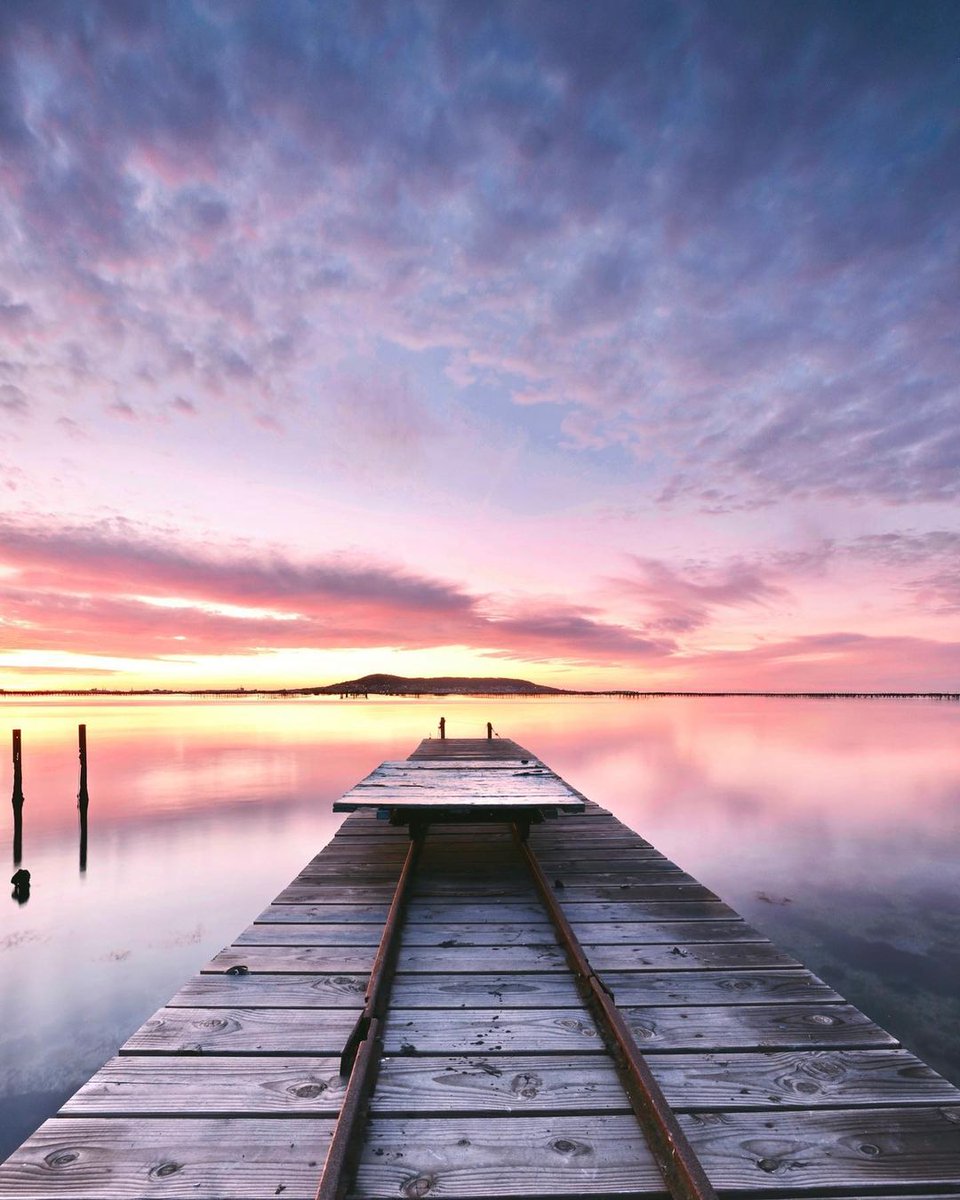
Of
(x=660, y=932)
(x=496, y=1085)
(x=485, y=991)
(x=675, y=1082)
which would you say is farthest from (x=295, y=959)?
(x=660, y=932)

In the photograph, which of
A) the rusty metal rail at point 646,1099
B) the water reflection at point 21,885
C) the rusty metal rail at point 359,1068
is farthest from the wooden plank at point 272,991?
the water reflection at point 21,885

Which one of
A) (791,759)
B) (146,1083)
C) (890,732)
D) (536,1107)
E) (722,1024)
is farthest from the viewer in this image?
(890,732)

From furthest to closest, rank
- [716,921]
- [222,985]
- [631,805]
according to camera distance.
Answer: [631,805] < [716,921] < [222,985]

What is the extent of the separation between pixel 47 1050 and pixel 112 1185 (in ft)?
16.9

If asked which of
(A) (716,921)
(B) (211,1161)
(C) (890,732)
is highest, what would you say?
(B) (211,1161)

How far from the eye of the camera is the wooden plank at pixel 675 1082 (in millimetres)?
3150

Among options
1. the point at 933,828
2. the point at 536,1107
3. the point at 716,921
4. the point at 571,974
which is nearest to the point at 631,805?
the point at 933,828

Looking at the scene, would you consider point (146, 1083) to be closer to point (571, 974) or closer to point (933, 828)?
point (571, 974)

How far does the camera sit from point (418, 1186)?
8.65ft

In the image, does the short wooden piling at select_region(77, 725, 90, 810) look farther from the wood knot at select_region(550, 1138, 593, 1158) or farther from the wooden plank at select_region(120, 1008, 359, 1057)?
the wood knot at select_region(550, 1138, 593, 1158)

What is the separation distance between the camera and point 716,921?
236 inches

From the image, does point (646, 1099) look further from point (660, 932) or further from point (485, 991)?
point (660, 932)

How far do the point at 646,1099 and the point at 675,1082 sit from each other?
0.51 meters

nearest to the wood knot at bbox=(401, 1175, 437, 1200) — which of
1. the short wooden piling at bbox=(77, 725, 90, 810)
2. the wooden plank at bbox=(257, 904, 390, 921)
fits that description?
the wooden plank at bbox=(257, 904, 390, 921)
